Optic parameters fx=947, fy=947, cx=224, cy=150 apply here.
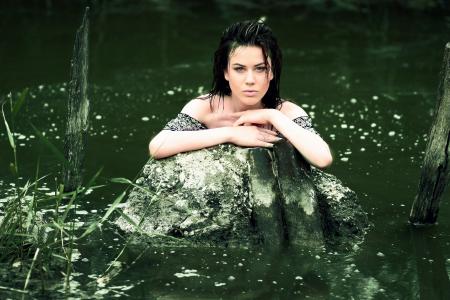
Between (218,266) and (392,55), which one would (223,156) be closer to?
(218,266)

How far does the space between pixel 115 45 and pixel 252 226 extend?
752 centimetres

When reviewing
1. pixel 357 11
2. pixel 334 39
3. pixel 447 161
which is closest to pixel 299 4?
pixel 357 11

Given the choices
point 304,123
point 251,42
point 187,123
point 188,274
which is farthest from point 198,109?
point 188,274

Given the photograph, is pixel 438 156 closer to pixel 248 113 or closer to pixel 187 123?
pixel 248 113

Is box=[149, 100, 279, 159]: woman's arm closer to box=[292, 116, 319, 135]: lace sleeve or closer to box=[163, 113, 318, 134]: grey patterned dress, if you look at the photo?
box=[163, 113, 318, 134]: grey patterned dress

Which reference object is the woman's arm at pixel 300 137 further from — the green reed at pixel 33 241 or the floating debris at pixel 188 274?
the green reed at pixel 33 241

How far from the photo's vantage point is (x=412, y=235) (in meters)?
6.54

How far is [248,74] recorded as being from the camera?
6152mm

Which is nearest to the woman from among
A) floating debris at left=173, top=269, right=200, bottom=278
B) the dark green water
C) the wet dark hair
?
the wet dark hair

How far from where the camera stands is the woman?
20.1 ft

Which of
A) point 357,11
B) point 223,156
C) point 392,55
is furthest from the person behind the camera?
point 357,11

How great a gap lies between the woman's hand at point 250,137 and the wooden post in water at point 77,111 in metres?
1.31

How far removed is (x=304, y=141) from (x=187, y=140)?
78cm

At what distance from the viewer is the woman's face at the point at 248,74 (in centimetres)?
617
